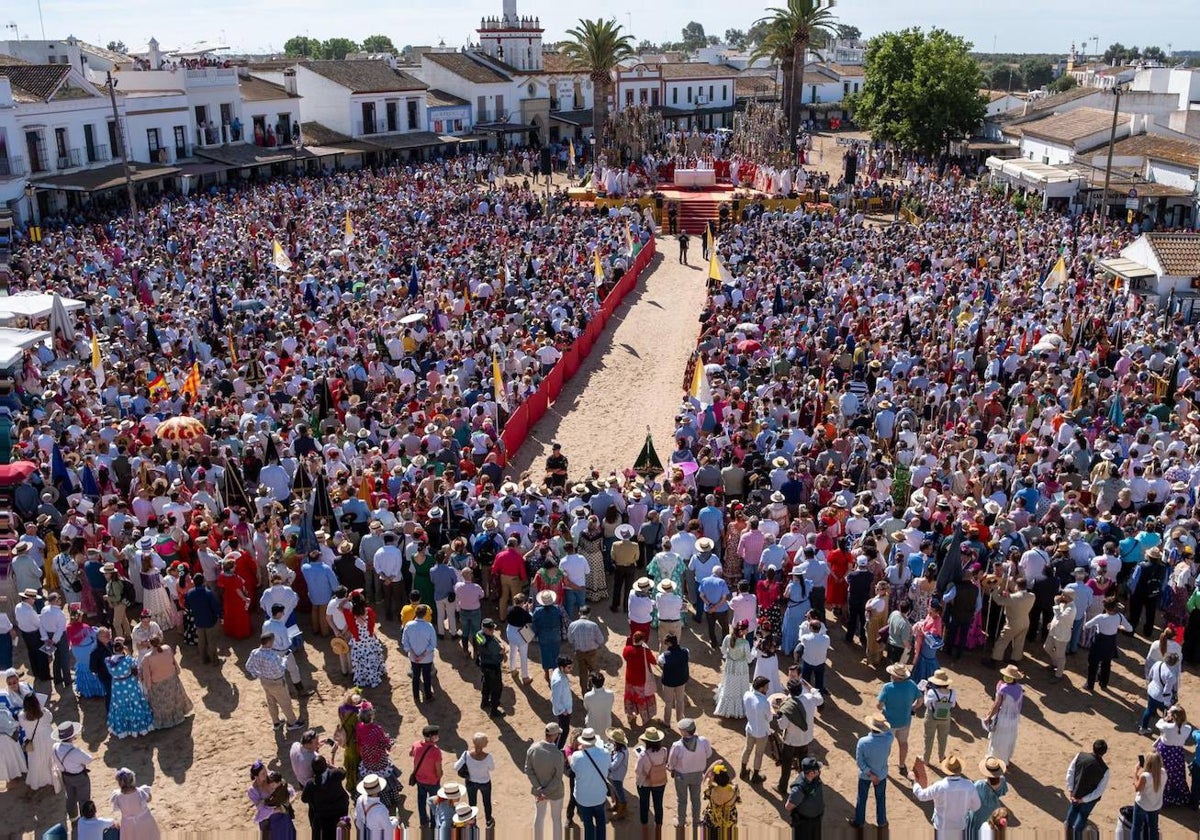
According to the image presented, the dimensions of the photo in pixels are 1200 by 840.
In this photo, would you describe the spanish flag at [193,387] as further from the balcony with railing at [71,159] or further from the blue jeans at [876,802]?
the balcony with railing at [71,159]

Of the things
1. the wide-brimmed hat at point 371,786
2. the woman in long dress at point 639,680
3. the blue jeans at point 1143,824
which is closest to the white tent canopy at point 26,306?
the woman in long dress at point 639,680

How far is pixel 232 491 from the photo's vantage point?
1318 centimetres

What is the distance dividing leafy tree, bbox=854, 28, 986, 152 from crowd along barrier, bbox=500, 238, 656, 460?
27.1 metres

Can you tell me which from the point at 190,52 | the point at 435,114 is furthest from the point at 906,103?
the point at 190,52

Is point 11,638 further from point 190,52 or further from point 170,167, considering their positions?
point 190,52

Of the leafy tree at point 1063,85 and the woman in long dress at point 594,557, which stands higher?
the leafy tree at point 1063,85

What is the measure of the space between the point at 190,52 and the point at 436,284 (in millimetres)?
28438

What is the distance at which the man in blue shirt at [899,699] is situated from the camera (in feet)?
28.7

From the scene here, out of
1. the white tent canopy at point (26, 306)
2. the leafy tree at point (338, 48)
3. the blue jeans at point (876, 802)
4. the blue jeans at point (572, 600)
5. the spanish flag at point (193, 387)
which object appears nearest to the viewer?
the blue jeans at point (876, 802)

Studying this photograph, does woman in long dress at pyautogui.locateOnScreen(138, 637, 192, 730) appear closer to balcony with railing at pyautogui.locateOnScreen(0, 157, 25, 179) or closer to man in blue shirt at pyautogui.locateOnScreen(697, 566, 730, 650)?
man in blue shirt at pyautogui.locateOnScreen(697, 566, 730, 650)

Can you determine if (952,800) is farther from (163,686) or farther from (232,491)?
(232,491)

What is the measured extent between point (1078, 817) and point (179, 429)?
1153cm

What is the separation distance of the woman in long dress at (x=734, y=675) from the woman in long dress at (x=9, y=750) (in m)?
6.17

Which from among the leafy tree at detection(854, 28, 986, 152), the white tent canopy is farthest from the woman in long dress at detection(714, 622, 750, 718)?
the leafy tree at detection(854, 28, 986, 152)
